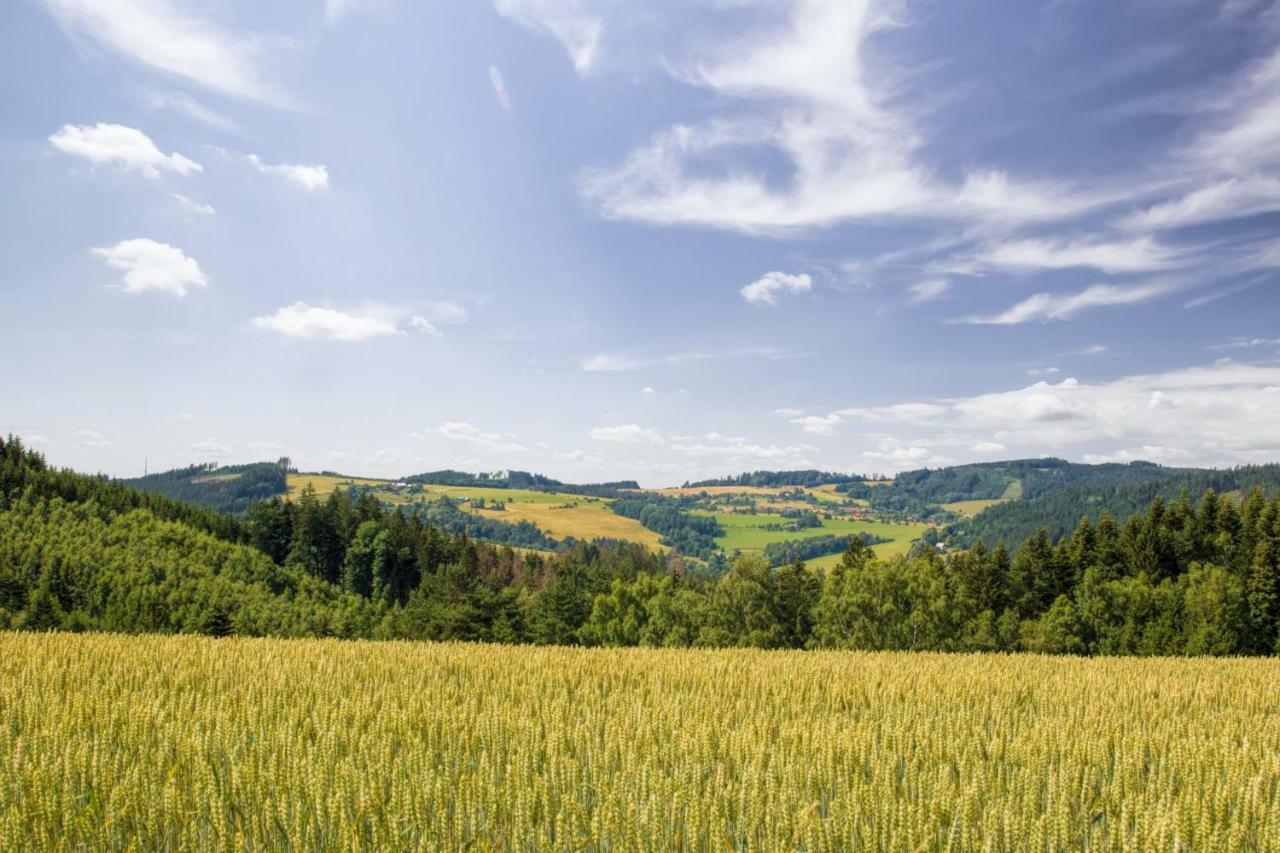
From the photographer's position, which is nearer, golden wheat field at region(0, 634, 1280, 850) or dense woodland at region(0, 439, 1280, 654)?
golden wheat field at region(0, 634, 1280, 850)

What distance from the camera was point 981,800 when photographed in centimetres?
541

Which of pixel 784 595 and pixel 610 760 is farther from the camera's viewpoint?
pixel 784 595

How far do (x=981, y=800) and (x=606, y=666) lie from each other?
306 inches

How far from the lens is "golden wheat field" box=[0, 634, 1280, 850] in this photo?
4.50 metres

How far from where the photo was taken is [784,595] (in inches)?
3019

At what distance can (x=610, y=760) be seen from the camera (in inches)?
239

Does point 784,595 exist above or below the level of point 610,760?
below

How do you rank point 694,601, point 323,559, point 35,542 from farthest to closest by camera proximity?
point 323,559
point 35,542
point 694,601

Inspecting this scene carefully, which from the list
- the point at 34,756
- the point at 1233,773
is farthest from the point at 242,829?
the point at 1233,773

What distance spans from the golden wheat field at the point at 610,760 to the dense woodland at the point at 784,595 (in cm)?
4133

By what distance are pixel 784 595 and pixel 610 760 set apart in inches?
2905

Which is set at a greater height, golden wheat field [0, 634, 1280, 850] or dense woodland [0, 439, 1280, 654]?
golden wheat field [0, 634, 1280, 850]

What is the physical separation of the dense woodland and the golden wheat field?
136ft

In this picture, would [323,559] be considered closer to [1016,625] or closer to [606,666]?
[1016,625]
